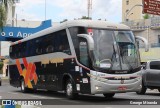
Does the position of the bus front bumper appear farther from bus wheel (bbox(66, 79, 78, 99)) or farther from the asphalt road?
bus wheel (bbox(66, 79, 78, 99))


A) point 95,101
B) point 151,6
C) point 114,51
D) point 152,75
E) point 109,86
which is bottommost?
point 95,101

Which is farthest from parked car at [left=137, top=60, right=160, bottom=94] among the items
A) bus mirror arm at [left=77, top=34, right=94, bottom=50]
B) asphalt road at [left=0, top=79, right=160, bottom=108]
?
bus mirror arm at [left=77, top=34, right=94, bottom=50]

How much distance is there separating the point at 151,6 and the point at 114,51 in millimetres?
18672

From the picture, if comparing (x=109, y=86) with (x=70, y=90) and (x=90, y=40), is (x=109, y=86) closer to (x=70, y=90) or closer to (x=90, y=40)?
(x=90, y=40)

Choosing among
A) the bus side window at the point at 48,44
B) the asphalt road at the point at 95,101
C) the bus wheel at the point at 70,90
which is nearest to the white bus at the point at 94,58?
the bus wheel at the point at 70,90

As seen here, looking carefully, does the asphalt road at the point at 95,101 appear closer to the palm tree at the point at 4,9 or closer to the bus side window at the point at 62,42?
the bus side window at the point at 62,42

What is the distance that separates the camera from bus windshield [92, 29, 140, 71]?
54.0 feet

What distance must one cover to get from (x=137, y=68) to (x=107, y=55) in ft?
4.96

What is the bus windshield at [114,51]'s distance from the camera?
16469 millimetres

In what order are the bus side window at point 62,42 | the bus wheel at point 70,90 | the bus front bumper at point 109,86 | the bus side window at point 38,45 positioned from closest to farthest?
the bus front bumper at point 109,86 → the bus wheel at point 70,90 → the bus side window at point 62,42 → the bus side window at point 38,45

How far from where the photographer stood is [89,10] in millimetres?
106875

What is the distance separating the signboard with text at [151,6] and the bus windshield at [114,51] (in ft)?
56.6

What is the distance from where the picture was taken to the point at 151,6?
113ft

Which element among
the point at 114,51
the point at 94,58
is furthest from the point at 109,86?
the point at 114,51
